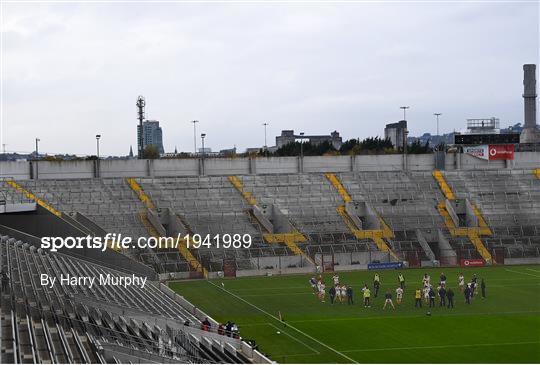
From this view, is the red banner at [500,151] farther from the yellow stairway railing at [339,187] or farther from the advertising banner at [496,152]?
the yellow stairway railing at [339,187]

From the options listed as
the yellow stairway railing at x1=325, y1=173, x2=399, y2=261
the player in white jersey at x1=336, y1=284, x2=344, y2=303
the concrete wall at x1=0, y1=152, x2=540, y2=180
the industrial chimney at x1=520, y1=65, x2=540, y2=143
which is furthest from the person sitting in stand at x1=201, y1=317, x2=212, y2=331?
the industrial chimney at x1=520, y1=65, x2=540, y2=143

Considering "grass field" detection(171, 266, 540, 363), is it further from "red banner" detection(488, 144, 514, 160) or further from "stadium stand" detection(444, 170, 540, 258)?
"red banner" detection(488, 144, 514, 160)

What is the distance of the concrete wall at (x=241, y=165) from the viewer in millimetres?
69062

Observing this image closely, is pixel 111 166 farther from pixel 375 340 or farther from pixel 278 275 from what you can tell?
pixel 375 340

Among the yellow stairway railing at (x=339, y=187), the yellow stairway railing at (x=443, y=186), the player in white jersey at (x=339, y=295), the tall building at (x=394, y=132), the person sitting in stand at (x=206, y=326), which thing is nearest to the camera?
the person sitting in stand at (x=206, y=326)

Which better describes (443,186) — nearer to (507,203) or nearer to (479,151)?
(507,203)

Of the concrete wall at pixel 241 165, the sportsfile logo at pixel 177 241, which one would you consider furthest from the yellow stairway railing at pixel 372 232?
the concrete wall at pixel 241 165

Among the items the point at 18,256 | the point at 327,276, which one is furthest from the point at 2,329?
the point at 327,276

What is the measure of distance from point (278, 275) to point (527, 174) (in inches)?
1023

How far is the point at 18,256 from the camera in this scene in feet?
115

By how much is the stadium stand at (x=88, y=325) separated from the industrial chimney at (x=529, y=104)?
89.5 m

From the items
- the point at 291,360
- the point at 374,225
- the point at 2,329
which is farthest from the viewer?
the point at 374,225

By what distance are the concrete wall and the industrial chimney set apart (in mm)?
40707

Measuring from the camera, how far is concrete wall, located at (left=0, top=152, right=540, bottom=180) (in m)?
69.1
